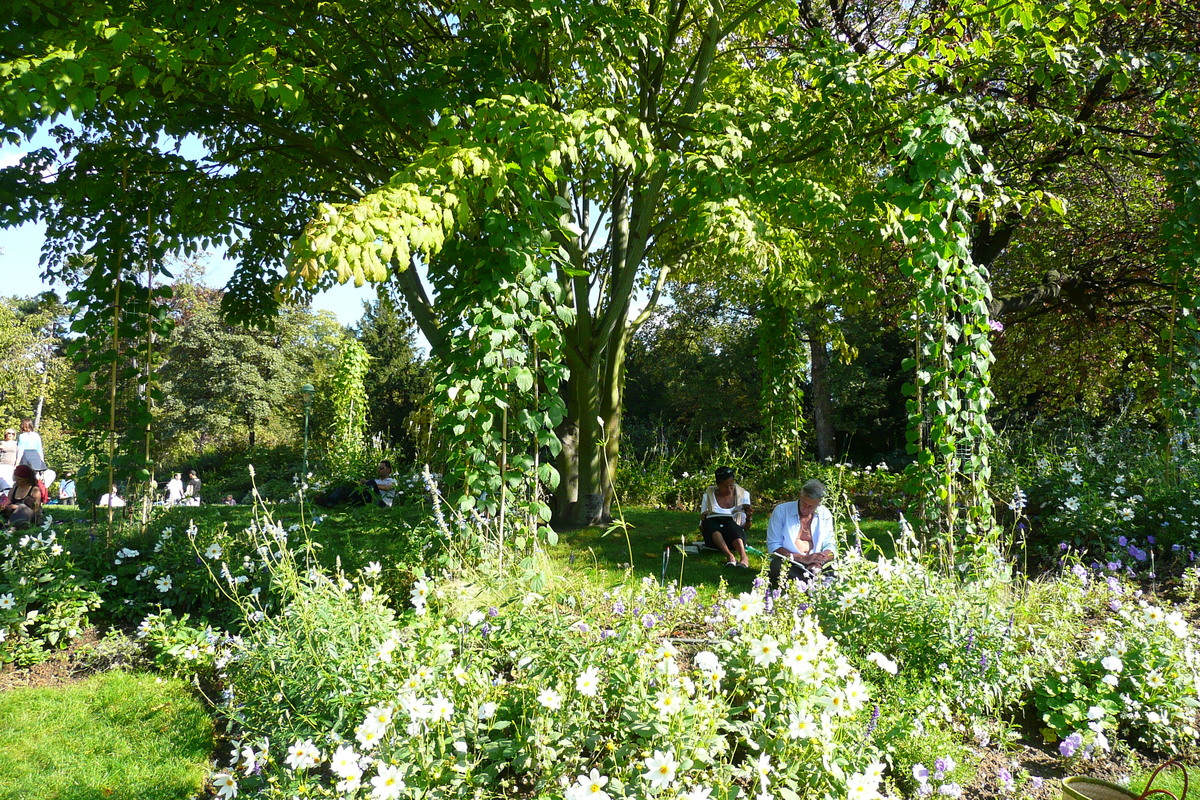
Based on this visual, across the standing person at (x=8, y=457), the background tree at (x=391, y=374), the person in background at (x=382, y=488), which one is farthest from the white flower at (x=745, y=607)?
Result: the background tree at (x=391, y=374)

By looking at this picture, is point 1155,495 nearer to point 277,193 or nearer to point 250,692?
point 250,692

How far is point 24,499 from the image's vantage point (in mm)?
6172

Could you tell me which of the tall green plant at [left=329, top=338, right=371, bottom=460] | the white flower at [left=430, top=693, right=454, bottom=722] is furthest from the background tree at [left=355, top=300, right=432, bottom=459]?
the white flower at [left=430, top=693, right=454, bottom=722]

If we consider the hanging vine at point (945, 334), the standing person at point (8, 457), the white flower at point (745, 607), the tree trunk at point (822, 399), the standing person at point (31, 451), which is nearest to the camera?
the white flower at point (745, 607)

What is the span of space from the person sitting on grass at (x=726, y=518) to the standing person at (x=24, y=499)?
554cm

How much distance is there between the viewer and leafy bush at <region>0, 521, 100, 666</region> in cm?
Answer: 372

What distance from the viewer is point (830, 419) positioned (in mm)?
15141

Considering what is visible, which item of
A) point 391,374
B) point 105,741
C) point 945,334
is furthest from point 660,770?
point 391,374

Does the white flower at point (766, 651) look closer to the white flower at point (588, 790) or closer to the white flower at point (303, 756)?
the white flower at point (588, 790)

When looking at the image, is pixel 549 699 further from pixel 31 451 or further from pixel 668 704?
pixel 31 451

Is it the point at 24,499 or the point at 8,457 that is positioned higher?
the point at 8,457

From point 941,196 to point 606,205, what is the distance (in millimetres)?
3388

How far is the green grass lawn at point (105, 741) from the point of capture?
2688 mm

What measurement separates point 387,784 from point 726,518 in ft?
13.5
